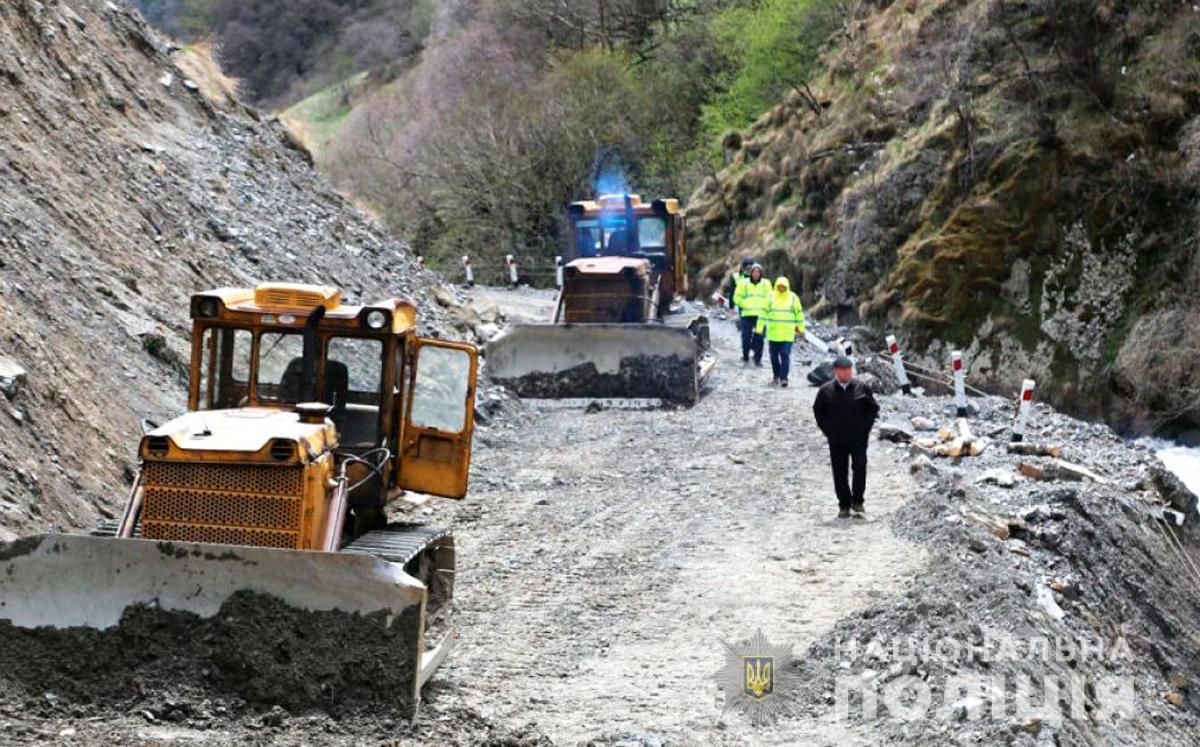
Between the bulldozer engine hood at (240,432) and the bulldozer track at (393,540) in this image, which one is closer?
the bulldozer engine hood at (240,432)

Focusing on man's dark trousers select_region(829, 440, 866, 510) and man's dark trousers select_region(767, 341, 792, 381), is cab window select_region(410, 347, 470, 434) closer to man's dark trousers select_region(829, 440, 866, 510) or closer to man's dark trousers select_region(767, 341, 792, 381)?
man's dark trousers select_region(829, 440, 866, 510)

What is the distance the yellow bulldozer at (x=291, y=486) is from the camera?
24.8 ft

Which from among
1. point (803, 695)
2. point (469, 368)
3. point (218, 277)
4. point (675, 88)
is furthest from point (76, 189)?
point (675, 88)

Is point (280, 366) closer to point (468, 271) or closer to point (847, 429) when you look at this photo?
point (847, 429)

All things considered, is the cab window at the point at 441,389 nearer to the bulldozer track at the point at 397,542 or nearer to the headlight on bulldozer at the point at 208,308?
the bulldozer track at the point at 397,542

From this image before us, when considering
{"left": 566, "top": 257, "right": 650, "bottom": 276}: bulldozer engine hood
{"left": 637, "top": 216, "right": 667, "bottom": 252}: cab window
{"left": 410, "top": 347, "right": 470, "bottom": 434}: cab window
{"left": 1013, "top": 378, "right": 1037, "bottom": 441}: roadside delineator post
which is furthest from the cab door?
{"left": 637, "top": 216, "right": 667, "bottom": 252}: cab window

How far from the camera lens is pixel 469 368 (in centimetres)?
965

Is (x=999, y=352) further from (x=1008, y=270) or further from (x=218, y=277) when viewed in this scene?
(x=218, y=277)

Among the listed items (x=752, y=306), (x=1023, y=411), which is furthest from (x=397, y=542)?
(x=752, y=306)

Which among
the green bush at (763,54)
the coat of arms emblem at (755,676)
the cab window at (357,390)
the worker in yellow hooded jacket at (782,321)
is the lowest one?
the coat of arms emblem at (755,676)

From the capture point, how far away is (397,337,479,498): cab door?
379 inches

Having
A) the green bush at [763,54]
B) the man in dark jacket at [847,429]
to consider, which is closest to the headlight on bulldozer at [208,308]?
the man in dark jacket at [847,429]

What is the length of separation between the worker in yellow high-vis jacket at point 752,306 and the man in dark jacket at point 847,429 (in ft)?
30.7

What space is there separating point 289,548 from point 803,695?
9.61ft
